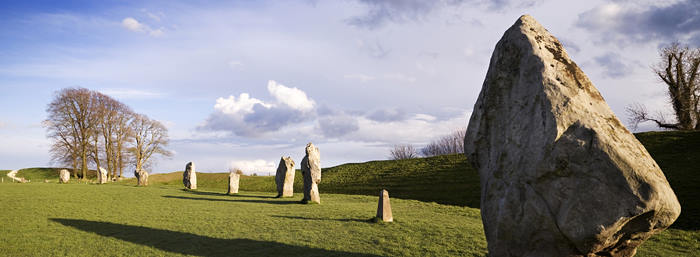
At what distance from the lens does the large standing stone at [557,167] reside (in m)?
5.38

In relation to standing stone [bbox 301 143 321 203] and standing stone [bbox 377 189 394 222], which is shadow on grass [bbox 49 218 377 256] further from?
standing stone [bbox 301 143 321 203]

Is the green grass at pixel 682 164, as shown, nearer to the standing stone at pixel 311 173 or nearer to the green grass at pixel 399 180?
the green grass at pixel 399 180

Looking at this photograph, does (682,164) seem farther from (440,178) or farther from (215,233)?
(215,233)

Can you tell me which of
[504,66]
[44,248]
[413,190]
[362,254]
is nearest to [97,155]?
[413,190]

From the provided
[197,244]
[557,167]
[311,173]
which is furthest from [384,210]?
[557,167]

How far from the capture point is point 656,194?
5289 millimetres

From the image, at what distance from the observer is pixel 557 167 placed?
557 cm

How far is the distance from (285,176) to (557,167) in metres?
19.6

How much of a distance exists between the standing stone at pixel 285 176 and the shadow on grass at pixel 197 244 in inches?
469

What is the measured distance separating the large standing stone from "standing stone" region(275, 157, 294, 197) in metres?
17.9

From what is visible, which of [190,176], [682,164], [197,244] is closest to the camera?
[197,244]

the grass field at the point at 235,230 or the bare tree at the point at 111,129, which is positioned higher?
the bare tree at the point at 111,129

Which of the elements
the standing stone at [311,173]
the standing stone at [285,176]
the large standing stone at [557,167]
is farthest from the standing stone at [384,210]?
the standing stone at [285,176]

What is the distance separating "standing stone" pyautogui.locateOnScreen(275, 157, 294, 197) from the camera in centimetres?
2380
